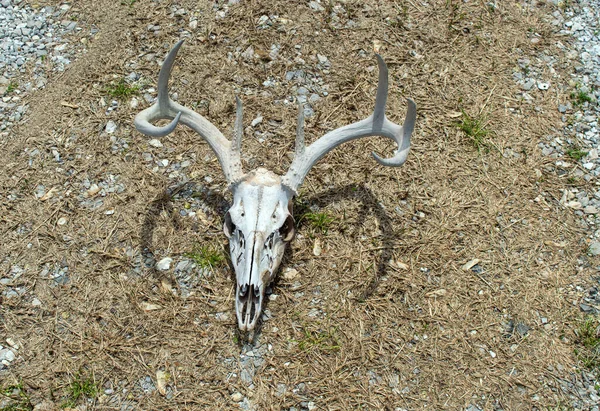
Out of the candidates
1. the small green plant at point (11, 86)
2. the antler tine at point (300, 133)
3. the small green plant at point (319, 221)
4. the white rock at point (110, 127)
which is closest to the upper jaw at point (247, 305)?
the small green plant at point (319, 221)

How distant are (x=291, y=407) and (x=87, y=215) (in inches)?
107

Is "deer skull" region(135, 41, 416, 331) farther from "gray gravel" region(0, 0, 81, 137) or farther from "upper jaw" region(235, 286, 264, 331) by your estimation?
"gray gravel" region(0, 0, 81, 137)

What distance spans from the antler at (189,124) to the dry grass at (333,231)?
0.76 m

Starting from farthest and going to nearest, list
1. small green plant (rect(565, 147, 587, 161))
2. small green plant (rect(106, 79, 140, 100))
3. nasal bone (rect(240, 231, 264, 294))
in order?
small green plant (rect(106, 79, 140, 100))
small green plant (rect(565, 147, 587, 161))
nasal bone (rect(240, 231, 264, 294))

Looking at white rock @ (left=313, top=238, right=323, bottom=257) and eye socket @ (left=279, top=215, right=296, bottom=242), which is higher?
eye socket @ (left=279, top=215, right=296, bottom=242)

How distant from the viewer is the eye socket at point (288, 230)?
482 centimetres

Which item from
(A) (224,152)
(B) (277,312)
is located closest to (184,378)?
(B) (277,312)

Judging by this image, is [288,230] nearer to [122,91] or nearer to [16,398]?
[16,398]

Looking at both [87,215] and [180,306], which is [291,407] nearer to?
[180,306]

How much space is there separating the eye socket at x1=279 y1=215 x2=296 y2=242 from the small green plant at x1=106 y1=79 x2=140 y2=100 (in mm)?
2731

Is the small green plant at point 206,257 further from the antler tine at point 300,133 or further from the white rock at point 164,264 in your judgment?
the antler tine at point 300,133

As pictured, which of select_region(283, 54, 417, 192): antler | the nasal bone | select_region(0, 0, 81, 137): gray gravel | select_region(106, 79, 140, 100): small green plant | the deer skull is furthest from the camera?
select_region(0, 0, 81, 137): gray gravel

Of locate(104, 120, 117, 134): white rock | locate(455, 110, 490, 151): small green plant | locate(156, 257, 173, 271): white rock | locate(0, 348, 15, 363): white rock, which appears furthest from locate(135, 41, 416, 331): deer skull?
locate(0, 348, 15, 363): white rock

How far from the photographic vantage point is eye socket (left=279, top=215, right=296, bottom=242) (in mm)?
4816
